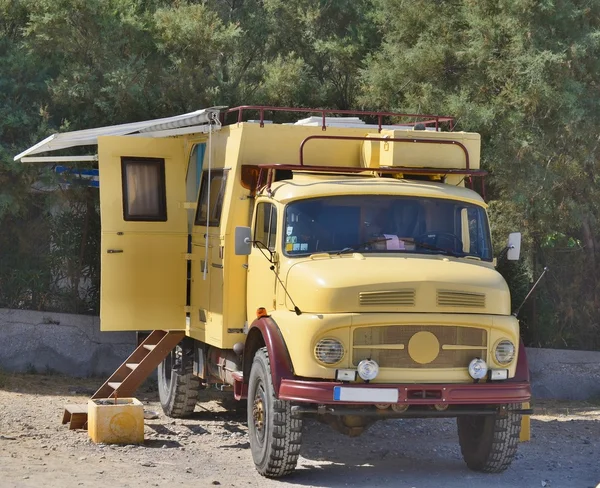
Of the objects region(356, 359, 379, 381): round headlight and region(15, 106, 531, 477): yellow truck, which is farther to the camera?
region(15, 106, 531, 477): yellow truck

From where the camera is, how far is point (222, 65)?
15094mm

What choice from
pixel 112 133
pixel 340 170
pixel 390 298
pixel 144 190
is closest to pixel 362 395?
pixel 390 298

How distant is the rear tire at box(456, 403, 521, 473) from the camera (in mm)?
8984

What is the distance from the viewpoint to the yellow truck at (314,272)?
27.7ft

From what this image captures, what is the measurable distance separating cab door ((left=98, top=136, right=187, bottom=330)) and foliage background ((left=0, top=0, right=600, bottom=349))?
109 inches

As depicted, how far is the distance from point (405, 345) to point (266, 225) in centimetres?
189

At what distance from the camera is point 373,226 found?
929 cm

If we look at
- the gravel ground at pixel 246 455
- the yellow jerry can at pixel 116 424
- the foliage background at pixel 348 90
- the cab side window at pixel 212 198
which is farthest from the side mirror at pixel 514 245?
the foliage background at pixel 348 90

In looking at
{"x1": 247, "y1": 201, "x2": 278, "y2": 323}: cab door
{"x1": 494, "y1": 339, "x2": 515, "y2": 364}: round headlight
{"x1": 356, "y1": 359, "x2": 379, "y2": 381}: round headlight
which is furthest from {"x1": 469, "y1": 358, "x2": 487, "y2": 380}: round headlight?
{"x1": 247, "y1": 201, "x2": 278, "y2": 323}: cab door

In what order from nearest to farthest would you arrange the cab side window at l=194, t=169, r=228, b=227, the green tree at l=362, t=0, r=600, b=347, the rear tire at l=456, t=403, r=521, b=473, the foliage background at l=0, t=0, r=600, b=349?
the rear tire at l=456, t=403, r=521, b=473 → the cab side window at l=194, t=169, r=228, b=227 → the green tree at l=362, t=0, r=600, b=347 → the foliage background at l=0, t=0, r=600, b=349

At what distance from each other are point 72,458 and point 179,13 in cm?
687

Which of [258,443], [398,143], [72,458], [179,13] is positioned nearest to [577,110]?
[398,143]

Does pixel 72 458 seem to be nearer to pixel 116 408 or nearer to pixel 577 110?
pixel 116 408

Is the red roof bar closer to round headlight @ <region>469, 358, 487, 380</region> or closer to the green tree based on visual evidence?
round headlight @ <region>469, 358, 487, 380</region>
